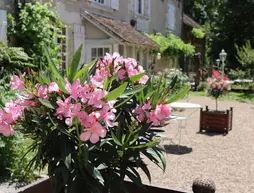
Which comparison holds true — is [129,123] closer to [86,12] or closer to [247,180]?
[247,180]

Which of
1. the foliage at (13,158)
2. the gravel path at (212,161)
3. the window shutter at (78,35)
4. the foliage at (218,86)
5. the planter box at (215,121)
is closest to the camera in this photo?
the foliage at (13,158)

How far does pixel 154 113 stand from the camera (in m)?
1.84

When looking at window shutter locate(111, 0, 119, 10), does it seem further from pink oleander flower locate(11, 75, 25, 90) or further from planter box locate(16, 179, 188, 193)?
pink oleander flower locate(11, 75, 25, 90)

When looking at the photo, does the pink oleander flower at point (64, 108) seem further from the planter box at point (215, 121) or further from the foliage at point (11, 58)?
the planter box at point (215, 121)

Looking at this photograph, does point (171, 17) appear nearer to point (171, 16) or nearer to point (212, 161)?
point (171, 16)

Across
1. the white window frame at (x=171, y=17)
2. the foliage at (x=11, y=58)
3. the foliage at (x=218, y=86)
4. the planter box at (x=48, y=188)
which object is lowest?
the planter box at (x=48, y=188)

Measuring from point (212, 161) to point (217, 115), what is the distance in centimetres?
285

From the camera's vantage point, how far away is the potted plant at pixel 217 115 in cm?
867

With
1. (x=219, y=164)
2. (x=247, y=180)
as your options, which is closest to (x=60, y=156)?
(x=247, y=180)

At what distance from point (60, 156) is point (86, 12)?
1054 cm

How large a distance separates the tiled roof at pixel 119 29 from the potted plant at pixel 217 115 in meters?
4.15

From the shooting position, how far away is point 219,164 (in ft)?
19.3

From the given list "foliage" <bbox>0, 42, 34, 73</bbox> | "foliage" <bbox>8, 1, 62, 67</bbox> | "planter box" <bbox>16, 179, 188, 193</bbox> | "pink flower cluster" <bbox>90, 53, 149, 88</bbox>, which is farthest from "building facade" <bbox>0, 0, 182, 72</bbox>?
"pink flower cluster" <bbox>90, 53, 149, 88</bbox>

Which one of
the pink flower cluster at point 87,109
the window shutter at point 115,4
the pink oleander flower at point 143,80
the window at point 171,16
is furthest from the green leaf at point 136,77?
the window at point 171,16
